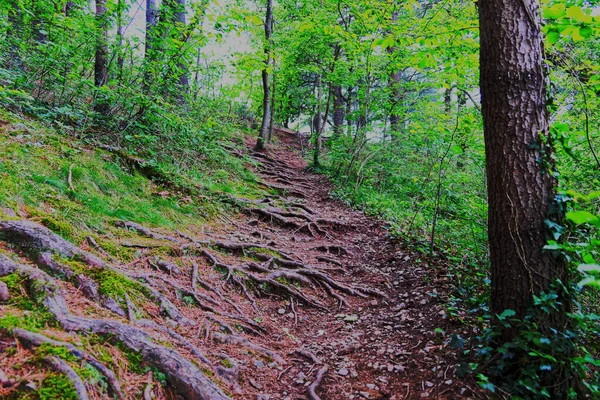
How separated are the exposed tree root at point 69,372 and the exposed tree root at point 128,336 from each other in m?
0.44

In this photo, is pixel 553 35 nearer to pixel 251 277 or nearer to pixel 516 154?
pixel 516 154

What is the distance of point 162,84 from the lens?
7863mm

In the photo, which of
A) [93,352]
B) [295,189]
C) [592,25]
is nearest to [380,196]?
[295,189]

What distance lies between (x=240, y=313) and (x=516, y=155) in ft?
12.6

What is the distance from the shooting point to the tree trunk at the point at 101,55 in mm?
7109

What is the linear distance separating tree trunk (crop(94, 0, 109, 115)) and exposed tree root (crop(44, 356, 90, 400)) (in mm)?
6298

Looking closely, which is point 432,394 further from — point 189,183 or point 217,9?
point 217,9

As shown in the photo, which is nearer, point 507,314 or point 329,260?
point 507,314

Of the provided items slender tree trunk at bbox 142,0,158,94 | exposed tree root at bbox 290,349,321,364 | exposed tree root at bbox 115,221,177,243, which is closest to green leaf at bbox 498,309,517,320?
exposed tree root at bbox 290,349,321,364

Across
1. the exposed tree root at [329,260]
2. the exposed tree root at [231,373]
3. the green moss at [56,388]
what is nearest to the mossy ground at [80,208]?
the green moss at [56,388]

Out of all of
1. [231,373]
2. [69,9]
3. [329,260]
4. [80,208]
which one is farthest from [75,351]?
[69,9]

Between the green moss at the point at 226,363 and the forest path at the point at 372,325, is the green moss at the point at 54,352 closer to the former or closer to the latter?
the green moss at the point at 226,363

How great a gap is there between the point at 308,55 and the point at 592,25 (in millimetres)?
14893

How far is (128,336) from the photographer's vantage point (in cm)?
276
